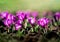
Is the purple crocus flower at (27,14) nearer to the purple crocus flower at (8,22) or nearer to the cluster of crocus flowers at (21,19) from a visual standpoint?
the cluster of crocus flowers at (21,19)

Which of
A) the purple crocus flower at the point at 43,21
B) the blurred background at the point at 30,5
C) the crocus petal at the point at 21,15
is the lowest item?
the purple crocus flower at the point at 43,21

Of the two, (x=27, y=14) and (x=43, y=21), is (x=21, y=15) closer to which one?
(x=27, y=14)

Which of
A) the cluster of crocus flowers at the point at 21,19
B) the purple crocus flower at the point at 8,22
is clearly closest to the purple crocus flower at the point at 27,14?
the cluster of crocus flowers at the point at 21,19

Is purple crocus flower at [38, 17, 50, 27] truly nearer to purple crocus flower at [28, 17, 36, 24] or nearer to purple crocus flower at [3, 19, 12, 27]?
purple crocus flower at [28, 17, 36, 24]

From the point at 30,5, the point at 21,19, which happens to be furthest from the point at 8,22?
the point at 30,5

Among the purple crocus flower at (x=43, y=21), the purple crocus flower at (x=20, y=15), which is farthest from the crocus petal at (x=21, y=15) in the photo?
the purple crocus flower at (x=43, y=21)

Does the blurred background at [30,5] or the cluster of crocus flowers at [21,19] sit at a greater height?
the blurred background at [30,5]

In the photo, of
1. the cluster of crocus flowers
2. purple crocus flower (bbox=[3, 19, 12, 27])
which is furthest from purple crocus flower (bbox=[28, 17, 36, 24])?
purple crocus flower (bbox=[3, 19, 12, 27])

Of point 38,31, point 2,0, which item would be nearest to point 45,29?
point 38,31
